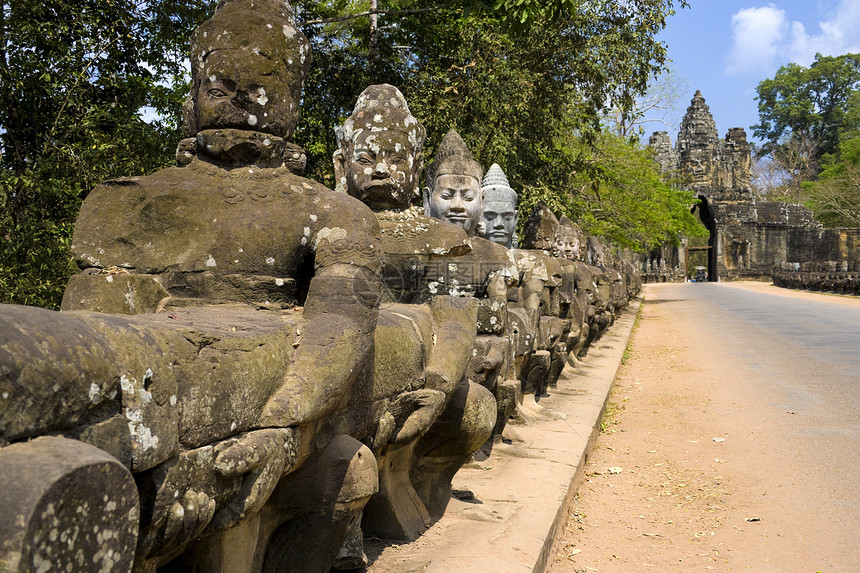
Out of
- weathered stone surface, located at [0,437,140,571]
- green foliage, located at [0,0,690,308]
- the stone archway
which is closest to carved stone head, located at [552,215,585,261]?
green foliage, located at [0,0,690,308]

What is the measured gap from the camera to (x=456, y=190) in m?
6.30

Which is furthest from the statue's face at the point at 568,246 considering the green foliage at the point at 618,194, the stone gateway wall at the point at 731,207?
the stone gateway wall at the point at 731,207

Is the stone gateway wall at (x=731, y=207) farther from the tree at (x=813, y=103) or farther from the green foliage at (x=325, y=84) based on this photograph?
the green foliage at (x=325, y=84)

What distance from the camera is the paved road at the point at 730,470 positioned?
172 inches

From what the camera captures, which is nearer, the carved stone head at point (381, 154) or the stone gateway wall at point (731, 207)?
the carved stone head at point (381, 154)

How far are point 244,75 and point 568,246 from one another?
10.2 metres

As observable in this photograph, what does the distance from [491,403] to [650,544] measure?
123 cm

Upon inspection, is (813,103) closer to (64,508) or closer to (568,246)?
(568,246)

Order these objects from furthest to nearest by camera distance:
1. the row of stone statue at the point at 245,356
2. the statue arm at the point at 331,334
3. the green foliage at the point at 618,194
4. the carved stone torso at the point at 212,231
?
the green foliage at the point at 618,194 → the carved stone torso at the point at 212,231 → the statue arm at the point at 331,334 → the row of stone statue at the point at 245,356

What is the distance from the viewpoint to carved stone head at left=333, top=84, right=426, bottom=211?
4441 mm

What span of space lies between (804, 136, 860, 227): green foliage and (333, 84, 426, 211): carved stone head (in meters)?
43.5

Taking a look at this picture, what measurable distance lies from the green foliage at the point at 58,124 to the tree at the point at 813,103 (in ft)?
209

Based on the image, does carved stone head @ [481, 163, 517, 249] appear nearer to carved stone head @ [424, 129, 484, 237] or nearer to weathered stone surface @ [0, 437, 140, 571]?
carved stone head @ [424, 129, 484, 237]

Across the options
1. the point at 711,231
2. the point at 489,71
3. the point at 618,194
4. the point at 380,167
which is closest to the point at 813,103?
the point at 711,231
